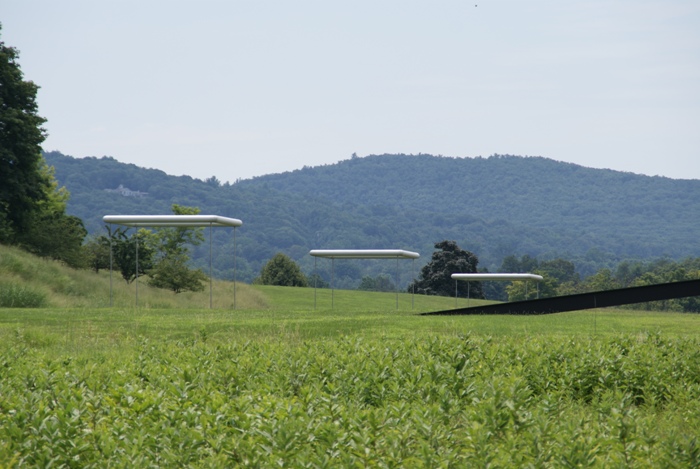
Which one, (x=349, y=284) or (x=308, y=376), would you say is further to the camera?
(x=349, y=284)

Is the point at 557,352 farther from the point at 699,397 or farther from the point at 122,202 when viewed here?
the point at 122,202

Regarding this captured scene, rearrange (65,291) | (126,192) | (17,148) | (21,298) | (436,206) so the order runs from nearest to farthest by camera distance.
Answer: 1. (21,298)
2. (65,291)
3. (17,148)
4. (126,192)
5. (436,206)

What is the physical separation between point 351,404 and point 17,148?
116 ft

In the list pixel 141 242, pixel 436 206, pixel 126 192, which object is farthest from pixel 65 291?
pixel 436 206

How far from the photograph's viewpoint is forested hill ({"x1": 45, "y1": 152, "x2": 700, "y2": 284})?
11919cm

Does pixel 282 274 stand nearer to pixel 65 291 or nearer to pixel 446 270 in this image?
pixel 446 270

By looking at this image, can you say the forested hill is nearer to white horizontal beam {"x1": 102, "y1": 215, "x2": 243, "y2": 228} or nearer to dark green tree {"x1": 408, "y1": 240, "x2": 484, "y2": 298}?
dark green tree {"x1": 408, "y1": 240, "x2": 484, "y2": 298}

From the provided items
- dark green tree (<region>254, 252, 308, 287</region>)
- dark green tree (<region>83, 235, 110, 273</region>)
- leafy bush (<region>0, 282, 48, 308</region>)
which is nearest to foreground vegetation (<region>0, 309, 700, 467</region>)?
leafy bush (<region>0, 282, 48, 308</region>)

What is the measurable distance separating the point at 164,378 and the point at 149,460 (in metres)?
2.56

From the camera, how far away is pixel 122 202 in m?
122

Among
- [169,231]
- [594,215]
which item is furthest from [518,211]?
[169,231]

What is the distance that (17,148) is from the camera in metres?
37.4

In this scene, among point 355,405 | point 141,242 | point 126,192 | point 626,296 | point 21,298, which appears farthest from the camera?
point 126,192

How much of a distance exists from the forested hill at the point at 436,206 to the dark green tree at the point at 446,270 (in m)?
31.1
